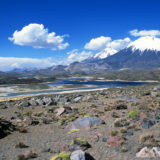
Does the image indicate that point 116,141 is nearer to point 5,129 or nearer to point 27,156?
point 27,156

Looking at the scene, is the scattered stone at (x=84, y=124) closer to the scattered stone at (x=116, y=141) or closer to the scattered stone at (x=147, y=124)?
the scattered stone at (x=116, y=141)

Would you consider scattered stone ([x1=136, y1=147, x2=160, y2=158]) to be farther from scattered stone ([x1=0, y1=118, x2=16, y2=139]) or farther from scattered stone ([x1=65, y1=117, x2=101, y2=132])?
scattered stone ([x1=0, y1=118, x2=16, y2=139])

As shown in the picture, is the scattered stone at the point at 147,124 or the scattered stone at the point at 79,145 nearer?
the scattered stone at the point at 79,145

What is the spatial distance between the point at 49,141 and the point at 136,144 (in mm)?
6259

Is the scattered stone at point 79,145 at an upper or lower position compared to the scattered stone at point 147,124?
lower

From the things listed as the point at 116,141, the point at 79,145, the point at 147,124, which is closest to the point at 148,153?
the point at 116,141

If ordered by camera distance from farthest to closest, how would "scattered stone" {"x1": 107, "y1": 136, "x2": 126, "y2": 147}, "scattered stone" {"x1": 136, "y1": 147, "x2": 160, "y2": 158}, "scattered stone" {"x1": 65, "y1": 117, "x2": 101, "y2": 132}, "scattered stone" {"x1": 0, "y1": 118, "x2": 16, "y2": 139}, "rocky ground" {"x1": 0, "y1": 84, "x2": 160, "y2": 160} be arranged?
"scattered stone" {"x1": 65, "y1": 117, "x2": 101, "y2": 132}
"scattered stone" {"x1": 0, "y1": 118, "x2": 16, "y2": 139}
"scattered stone" {"x1": 107, "y1": 136, "x2": 126, "y2": 147}
"rocky ground" {"x1": 0, "y1": 84, "x2": 160, "y2": 160}
"scattered stone" {"x1": 136, "y1": 147, "x2": 160, "y2": 158}

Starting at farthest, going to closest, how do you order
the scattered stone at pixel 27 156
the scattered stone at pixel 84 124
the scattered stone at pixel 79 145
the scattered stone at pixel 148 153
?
the scattered stone at pixel 84 124 < the scattered stone at pixel 79 145 < the scattered stone at pixel 27 156 < the scattered stone at pixel 148 153

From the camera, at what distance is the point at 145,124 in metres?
14.1

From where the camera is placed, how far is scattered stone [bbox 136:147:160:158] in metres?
8.92

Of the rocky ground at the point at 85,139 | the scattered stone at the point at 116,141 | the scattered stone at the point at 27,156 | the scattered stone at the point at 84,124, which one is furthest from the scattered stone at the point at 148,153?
the scattered stone at the point at 84,124

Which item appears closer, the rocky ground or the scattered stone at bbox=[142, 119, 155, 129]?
the rocky ground

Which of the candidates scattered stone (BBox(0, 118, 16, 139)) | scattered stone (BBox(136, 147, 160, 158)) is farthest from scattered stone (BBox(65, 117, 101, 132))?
scattered stone (BBox(136, 147, 160, 158))

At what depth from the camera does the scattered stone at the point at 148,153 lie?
8.92 metres
